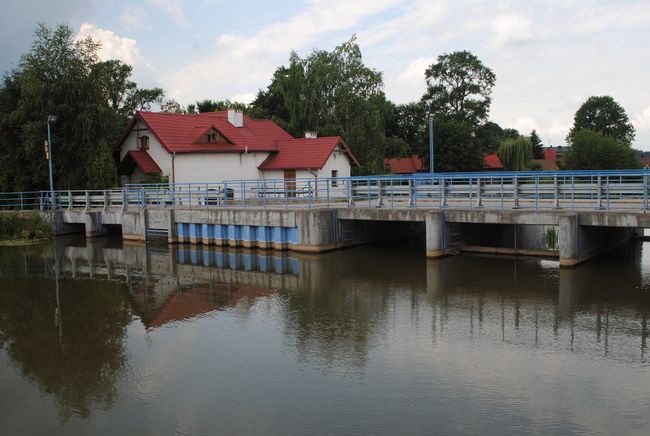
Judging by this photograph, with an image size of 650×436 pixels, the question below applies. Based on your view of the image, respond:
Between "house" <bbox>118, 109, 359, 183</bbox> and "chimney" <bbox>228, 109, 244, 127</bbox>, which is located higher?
"chimney" <bbox>228, 109, 244, 127</bbox>

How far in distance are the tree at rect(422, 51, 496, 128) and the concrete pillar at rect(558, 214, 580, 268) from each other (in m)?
48.2

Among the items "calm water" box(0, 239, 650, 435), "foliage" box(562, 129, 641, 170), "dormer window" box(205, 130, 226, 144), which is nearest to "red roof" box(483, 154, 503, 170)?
"foliage" box(562, 129, 641, 170)

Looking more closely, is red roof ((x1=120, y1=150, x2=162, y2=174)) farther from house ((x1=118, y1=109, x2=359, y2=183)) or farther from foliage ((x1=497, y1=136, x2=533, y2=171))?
foliage ((x1=497, y1=136, x2=533, y2=171))

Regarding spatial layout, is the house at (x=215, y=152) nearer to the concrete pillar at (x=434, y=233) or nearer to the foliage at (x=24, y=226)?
the foliage at (x=24, y=226)

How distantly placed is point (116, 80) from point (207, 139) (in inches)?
733

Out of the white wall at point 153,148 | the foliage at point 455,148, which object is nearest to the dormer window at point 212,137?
the white wall at point 153,148

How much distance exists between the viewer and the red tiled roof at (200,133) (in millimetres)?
38719

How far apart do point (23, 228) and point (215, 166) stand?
11798 mm

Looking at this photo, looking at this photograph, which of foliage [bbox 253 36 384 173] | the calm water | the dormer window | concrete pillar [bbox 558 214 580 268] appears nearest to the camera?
the calm water

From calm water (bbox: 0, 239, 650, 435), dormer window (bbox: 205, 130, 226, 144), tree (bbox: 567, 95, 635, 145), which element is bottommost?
calm water (bbox: 0, 239, 650, 435)

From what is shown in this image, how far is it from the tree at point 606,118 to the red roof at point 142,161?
6366 cm

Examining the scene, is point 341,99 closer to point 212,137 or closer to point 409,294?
point 212,137

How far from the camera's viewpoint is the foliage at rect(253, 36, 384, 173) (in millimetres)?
51250

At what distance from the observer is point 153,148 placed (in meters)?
39.6
